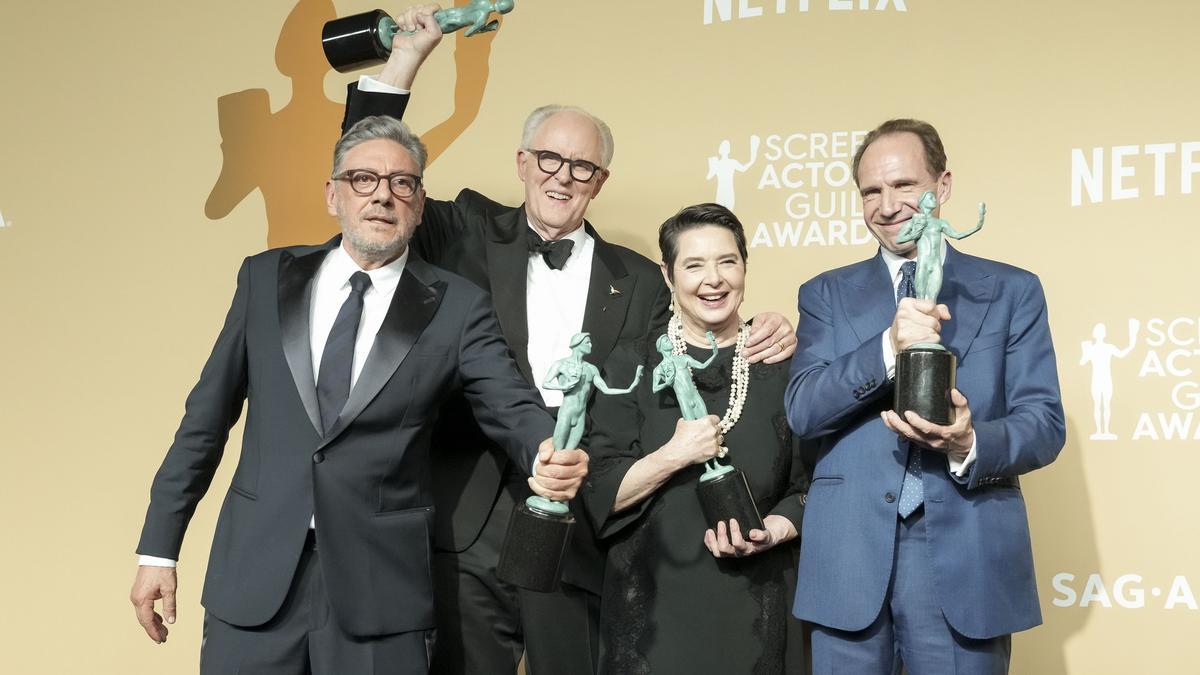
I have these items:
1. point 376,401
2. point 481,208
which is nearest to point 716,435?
point 376,401

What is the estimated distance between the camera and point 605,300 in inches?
116

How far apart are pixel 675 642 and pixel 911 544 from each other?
496 millimetres

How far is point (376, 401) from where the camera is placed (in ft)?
7.95

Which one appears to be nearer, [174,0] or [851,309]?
Answer: [851,309]

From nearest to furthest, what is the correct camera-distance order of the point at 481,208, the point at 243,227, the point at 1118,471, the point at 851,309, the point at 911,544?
1. the point at 911,544
2. the point at 851,309
3. the point at 481,208
4. the point at 1118,471
5. the point at 243,227

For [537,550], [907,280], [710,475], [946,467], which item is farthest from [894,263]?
[537,550]

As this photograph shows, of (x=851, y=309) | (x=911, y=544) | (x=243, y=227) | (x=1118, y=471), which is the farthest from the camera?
(x=243, y=227)

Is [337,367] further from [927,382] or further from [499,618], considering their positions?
[927,382]

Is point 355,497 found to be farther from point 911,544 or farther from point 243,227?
point 243,227

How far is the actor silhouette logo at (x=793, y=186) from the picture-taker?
3.74 meters

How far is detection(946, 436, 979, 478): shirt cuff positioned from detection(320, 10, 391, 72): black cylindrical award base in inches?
64.5

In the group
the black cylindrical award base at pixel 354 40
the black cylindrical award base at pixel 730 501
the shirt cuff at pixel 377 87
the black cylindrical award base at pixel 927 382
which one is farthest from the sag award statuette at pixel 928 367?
the black cylindrical award base at pixel 354 40

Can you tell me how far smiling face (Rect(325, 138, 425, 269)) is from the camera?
2.55 metres

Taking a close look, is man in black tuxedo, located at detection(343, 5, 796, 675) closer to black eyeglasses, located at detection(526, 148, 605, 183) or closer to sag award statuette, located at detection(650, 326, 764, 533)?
black eyeglasses, located at detection(526, 148, 605, 183)
